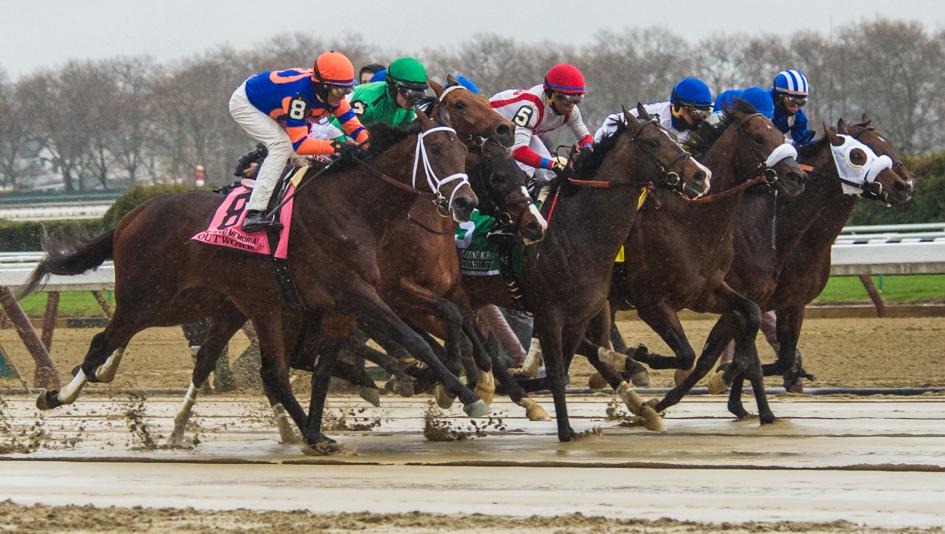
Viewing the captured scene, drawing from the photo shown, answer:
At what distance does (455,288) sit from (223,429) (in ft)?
5.75

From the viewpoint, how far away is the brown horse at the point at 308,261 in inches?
296

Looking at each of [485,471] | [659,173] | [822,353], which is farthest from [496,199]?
[822,353]

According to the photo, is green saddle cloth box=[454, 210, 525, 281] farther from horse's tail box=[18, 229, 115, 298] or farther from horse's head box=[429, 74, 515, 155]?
horse's tail box=[18, 229, 115, 298]

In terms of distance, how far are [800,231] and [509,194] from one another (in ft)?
7.04

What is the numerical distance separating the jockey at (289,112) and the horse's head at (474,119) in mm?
492

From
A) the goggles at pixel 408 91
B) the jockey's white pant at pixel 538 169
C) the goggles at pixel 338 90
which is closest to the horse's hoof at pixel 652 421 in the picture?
the jockey's white pant at pixel 538 169

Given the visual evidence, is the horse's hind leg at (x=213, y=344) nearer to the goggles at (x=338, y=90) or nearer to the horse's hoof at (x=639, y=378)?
the goggles at (x=338, y=90)

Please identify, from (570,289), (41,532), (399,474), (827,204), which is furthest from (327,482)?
(827,204)

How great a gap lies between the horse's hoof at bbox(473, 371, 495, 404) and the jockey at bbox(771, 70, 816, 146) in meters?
2.62

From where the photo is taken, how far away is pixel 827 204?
9.29m

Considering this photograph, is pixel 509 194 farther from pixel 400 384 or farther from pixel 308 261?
pixel 400 384

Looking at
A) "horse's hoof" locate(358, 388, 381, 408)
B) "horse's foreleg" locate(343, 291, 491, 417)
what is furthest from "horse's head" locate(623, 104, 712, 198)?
"horse's hoof" locate(358, 388, 381, 408)

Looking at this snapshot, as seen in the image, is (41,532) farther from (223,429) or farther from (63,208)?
(63,208)

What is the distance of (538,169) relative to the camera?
9.05m
